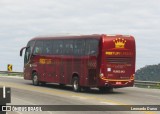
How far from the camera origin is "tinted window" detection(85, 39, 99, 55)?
25672 millimetres

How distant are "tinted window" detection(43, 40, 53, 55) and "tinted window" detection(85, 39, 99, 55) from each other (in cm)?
470

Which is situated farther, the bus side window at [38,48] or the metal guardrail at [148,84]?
the metal guardrail at [148,84]

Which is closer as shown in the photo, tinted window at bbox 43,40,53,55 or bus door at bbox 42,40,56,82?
tinted window at bbox 43,40,53,55

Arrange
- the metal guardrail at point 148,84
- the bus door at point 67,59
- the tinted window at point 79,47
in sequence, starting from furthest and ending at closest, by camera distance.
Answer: the metal guardrail at point 148,84 → the bus door at point 67,59 → the tinted window at point 79,47

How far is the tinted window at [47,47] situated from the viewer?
3060 cm

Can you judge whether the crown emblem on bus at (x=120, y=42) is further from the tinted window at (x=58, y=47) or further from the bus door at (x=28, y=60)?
the bus door at (x=28, y=60)

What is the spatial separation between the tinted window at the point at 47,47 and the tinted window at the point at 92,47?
4.70m

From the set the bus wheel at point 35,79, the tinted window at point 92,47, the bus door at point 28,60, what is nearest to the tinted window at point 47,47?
the bus door at point 28,60

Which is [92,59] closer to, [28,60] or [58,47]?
[58,47]

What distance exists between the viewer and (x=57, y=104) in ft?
65.2

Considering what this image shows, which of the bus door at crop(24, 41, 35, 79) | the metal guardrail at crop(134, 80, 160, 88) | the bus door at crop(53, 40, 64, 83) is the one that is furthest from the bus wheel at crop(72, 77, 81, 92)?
the metal guardrail at crop(134, 80, 160, 88)

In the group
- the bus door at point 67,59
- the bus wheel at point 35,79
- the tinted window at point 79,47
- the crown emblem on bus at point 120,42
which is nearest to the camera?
the crown emblem on bus at point 120,42

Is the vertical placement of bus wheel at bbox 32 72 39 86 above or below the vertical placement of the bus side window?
below

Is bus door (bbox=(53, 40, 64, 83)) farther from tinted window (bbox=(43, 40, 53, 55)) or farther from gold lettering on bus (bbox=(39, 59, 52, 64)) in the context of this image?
gold lettering on bus (bbox=(39, 59, 52, 64))
